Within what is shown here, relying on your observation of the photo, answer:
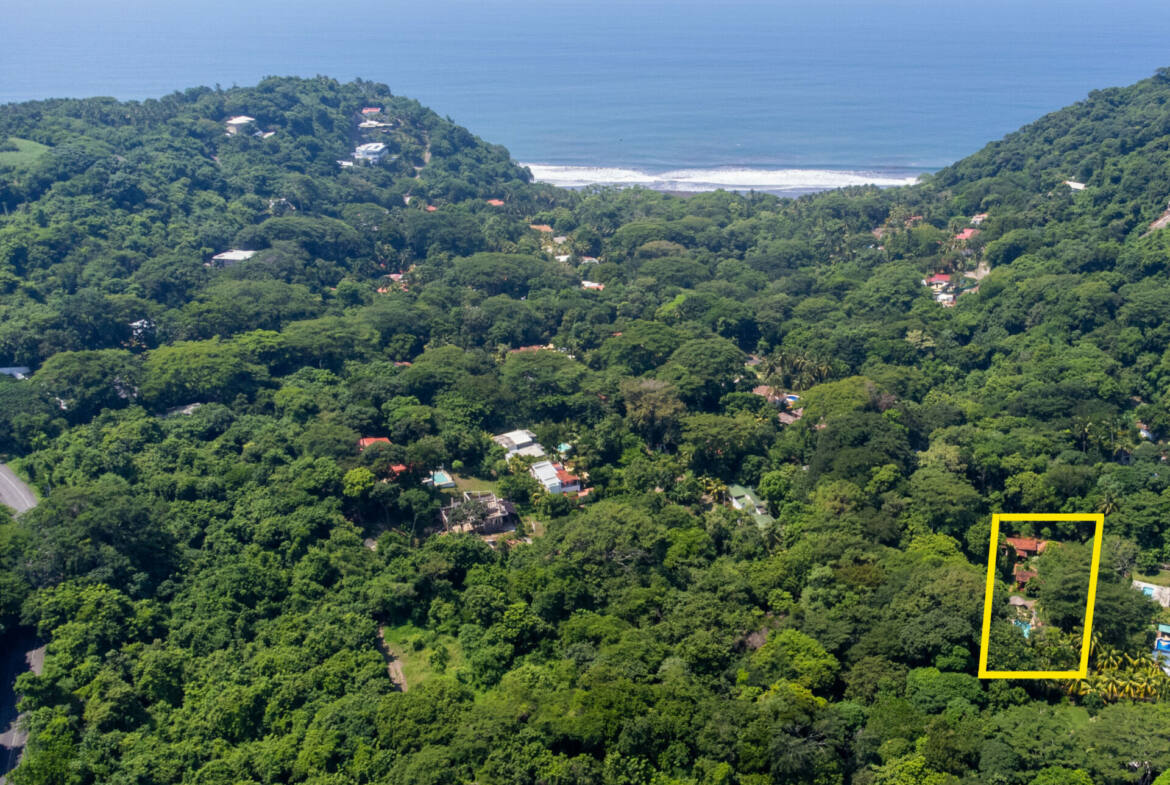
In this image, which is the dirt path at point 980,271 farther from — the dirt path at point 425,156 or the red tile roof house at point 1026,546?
the dirt path at point 425,156

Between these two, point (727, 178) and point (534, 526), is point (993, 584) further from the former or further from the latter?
point (727, 178)

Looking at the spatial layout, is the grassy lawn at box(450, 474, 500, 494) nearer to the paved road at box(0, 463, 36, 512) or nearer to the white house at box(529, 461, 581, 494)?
the white house at box(529, 461, 581, 494)

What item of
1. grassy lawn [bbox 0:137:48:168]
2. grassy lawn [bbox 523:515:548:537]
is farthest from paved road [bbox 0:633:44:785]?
grassy lawn [bbox 0:137:48:168]

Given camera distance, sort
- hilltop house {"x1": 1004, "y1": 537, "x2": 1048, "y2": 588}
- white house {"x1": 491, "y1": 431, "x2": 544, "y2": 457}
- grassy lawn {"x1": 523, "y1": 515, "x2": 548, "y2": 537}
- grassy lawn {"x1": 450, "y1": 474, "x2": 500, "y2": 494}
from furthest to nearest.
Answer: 1. white house {"x1": 491, "y1": 431, "x2": 544, "y2": 457}
2. grassy lawn {"x1": 450, "y1": 474, "x2": 500, "y2": 494}
3. grassy lawn {"x1": 523, "y1": 515, "x2": 548, "y2": 537}
4. hilltop house {"x1": 1004, "y1": 537, "x2": 1048, "y2": 588}

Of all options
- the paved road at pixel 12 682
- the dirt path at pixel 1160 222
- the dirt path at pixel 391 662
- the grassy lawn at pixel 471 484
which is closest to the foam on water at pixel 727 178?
the dirt path at pixel 1160 222

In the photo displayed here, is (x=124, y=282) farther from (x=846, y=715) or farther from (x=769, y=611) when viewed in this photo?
(x=846, y=715)

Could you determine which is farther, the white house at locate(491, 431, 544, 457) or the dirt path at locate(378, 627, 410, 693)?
the white house at locate(491, 431, 544, 457)
